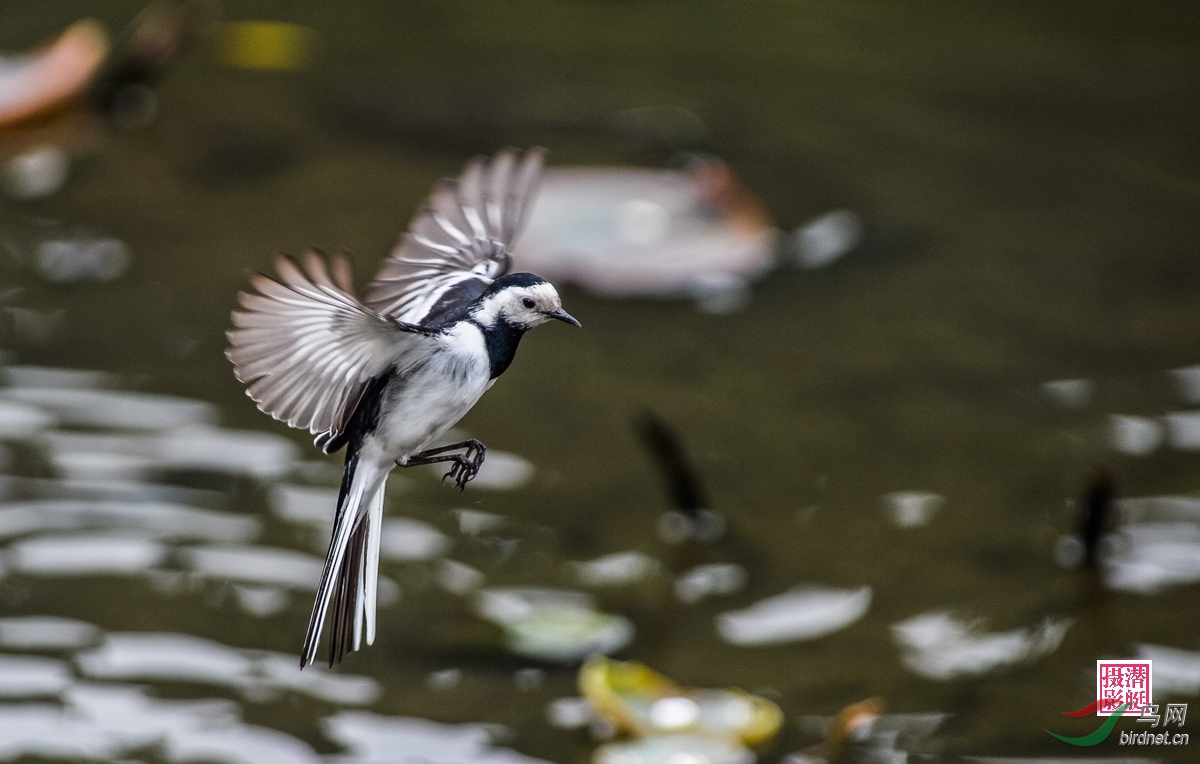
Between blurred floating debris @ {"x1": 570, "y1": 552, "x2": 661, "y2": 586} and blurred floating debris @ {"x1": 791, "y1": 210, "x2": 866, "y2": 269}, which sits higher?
blurred floating debris @ {"x1": 791, "y1": 210, "x2": 866, "y2": 269}

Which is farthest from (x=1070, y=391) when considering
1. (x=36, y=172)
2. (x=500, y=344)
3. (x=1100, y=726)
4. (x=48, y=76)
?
(x=48, y=76)

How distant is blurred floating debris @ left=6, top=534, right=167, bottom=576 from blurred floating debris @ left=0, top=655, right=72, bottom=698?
1.36ft

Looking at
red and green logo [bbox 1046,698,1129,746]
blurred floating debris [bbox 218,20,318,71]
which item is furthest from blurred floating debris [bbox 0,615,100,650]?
blurred floating debris [bbox 218,20,318,71]

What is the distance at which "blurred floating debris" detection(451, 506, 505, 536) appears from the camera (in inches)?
197

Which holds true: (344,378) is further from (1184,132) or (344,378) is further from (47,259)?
(1184,132)

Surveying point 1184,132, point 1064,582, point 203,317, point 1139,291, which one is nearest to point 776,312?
point 1139,291

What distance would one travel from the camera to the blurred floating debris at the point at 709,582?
4.75 metres

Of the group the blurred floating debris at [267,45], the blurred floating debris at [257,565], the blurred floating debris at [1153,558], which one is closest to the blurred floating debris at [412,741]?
the blurred floating debris at [257,565]

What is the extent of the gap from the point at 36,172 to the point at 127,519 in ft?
8.72

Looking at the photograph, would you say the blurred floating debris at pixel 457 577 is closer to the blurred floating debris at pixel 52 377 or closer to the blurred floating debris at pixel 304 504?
the blurred floating debris at pixel 304 504

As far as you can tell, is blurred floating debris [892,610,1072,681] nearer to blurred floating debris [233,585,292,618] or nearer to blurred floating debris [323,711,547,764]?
blurred floating debris [323,711,547,764]

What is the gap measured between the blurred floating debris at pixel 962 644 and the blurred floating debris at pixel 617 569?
2.66ft

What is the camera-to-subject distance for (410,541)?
4953mm

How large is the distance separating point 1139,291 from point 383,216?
10.7ft
